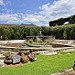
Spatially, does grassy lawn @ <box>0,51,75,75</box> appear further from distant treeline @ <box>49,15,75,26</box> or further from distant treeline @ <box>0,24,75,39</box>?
distant treeline @ <box>49,15,75,26</box>

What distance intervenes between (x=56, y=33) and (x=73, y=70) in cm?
1626

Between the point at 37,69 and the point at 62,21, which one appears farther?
the point at 62,21

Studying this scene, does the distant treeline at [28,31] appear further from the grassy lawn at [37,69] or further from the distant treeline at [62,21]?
the grassy lawn at [37,69]

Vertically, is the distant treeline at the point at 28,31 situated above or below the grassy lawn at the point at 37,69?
above

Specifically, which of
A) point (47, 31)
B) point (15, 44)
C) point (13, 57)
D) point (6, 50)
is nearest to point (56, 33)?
point (47, 31)

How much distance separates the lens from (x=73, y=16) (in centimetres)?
2733

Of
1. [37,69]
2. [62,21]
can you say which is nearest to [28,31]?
[37,69]

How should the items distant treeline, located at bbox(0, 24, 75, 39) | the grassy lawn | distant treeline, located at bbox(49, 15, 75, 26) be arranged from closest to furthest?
the grassy lawn
distant treeline, located at bbox(0, 24, 75, 39)
distant treeline, located at bbox(49, 15, 75, 26)

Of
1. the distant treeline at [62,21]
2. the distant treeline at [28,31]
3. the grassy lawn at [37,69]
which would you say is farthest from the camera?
the distant treeline at [62,21]

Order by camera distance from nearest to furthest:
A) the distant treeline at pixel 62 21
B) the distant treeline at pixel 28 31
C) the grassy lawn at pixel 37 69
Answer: the grassy lawn at pixel 37 69
the distant treeline at pixel 28 31
the distant treeline at pixel 62 21

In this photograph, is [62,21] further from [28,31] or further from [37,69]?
[37,69]

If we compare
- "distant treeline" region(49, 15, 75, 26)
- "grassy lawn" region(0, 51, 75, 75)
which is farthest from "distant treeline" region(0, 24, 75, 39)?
"grassy lawn" region(0, 51, 75, 75)

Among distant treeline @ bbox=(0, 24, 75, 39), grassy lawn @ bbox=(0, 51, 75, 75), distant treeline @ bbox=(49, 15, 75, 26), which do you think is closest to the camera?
grassy lawn @ bbox=(0, 51, 75, 75)

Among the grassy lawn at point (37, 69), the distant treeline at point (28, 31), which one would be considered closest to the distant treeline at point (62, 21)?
the distant treeline at point (28, 31)
